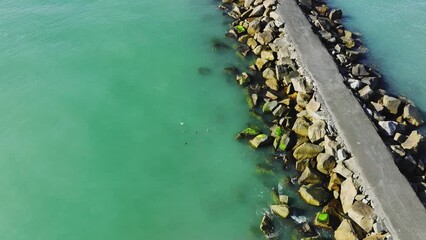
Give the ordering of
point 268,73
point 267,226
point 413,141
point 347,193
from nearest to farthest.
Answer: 1. point 267,226
2. point 347,193
3. point 413,141
4. point 268,73

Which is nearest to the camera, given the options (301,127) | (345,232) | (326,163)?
(345,232)

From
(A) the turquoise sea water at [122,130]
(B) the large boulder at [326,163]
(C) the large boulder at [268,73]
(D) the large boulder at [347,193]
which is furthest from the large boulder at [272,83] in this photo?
(D) the large boulder at [347,193]

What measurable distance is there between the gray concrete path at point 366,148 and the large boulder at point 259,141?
1647mm

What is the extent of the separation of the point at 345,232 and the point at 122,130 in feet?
19.2

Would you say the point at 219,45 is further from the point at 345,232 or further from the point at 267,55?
the point at 345,232

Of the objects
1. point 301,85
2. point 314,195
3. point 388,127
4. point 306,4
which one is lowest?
point 314,195

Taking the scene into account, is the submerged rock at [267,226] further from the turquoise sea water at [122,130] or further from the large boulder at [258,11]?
the large boulder at [258,11]

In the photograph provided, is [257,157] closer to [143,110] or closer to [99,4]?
[143,110]

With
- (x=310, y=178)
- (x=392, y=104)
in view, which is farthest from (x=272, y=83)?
(x=310, y=178)

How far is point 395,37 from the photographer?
13602mm

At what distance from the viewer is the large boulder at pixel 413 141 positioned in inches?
371

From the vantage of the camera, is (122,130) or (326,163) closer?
(326,163)

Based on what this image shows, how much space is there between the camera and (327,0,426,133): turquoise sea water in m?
12.0

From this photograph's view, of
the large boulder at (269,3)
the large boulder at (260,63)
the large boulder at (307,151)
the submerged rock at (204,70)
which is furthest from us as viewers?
the large boulder at (269,3)
